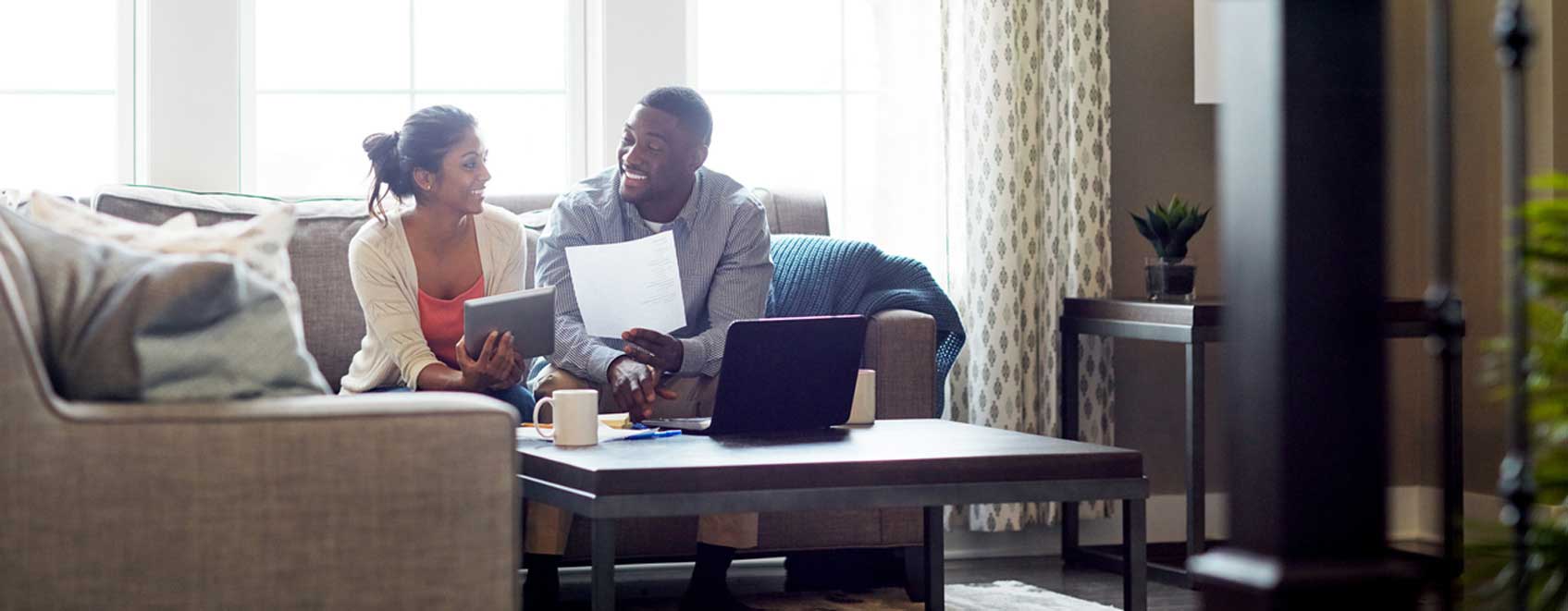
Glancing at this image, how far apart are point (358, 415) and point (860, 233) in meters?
2.63

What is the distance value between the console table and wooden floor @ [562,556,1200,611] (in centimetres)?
9

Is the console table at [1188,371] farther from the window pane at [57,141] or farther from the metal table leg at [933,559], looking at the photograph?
the window pane at [57,141]

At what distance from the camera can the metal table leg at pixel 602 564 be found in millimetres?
2002

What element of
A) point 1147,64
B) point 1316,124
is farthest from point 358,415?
point 1147,64

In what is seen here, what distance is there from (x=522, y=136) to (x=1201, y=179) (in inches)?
70.0

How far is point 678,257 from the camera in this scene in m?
3.40

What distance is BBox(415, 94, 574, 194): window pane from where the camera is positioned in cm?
409

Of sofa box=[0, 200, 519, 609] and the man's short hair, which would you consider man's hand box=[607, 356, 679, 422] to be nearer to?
the man's short hair

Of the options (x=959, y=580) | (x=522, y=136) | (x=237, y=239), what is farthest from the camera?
(x=522, y=136)

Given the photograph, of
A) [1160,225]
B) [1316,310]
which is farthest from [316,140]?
[1316,310]

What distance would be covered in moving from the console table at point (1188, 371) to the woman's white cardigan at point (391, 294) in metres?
1.39

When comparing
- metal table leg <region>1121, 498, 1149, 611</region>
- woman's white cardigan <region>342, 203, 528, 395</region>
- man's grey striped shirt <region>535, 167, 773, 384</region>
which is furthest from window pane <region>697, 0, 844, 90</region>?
metal table leg <region>1121, 498, 1149, 611</region>

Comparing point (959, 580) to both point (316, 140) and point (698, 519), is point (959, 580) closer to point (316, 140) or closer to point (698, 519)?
point (698, 519)

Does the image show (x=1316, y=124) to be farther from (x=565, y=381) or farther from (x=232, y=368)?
(x=565, y=381)
